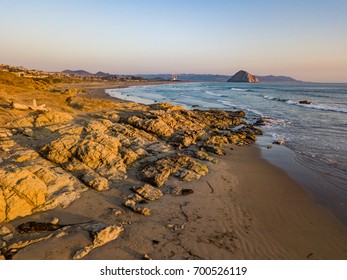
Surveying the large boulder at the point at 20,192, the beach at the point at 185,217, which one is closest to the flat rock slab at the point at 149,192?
the beach at the point at 185,217

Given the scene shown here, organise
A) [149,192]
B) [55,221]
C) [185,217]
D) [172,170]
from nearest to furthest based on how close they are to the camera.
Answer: [55,221] → [185,217] → [149,192] → [172,170]

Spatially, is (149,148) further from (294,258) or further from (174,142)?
(294,258)

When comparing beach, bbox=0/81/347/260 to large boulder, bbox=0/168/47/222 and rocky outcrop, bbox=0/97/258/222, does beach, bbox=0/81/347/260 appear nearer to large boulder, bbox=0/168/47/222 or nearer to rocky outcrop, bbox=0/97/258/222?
rocky outcrop, bbox=0/97/258/222

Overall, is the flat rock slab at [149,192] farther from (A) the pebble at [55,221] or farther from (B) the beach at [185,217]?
(A) the pebble at [55,221]

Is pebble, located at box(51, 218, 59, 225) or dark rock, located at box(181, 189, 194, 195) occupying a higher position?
dark rock, located at box(181, 189, 194, 195)

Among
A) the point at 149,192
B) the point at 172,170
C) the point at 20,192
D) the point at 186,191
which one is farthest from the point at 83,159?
the point at 186,191

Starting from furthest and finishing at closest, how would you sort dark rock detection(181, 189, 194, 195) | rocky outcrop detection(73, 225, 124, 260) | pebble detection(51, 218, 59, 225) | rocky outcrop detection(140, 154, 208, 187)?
rocky outcrop detection(140, 154, 208, 187) → dark rock detection(181, 189, 194, 195) → pebble detection(51, 218, 59, 225) → rocky outcrop detection(73, 225, 124, 260)

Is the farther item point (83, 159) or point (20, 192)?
point (83, 159)

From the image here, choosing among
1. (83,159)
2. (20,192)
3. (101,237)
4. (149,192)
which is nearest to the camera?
(101,237)

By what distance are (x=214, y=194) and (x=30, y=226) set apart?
6.65 m

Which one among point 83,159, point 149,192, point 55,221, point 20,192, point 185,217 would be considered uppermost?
point 83,159

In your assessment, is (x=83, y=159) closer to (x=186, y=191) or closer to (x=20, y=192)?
(x=20, y=192)

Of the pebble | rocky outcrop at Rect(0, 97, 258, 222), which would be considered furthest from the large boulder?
the pebble
